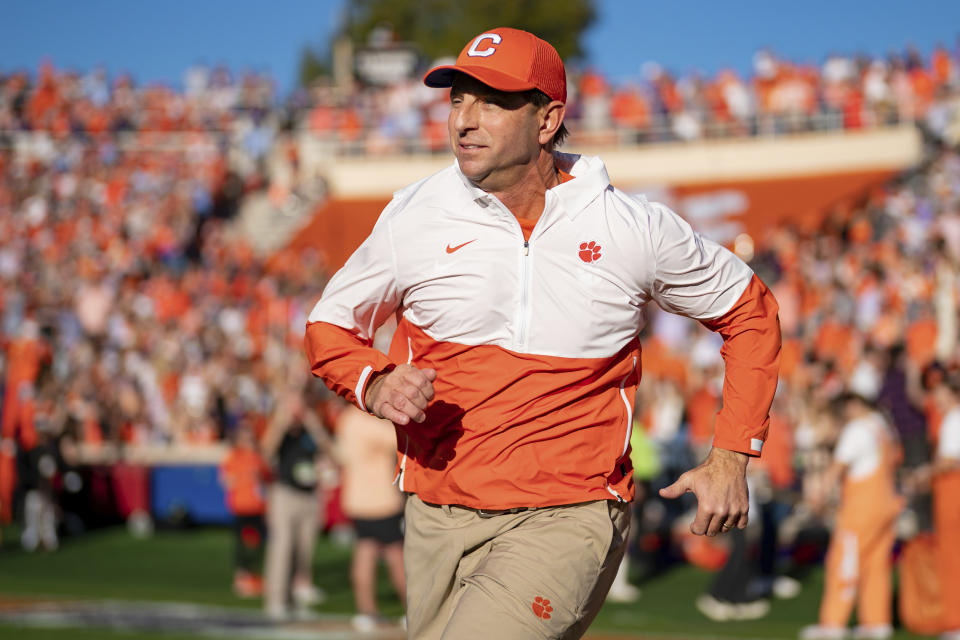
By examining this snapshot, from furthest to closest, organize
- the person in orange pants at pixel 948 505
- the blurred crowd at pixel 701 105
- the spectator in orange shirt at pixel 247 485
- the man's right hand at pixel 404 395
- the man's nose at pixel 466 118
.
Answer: the blurred crowd at pixel 701 105, the spectator in orange shirt at pixel 247 485, the person in orange pants at pixel 948 505, the man's nose at pixel 466 118, the man's right hand at pixel 404 395

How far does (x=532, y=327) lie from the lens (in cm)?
371

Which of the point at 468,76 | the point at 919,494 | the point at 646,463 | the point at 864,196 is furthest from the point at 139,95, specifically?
the point at 468,76

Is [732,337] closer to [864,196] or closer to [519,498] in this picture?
[519,498]

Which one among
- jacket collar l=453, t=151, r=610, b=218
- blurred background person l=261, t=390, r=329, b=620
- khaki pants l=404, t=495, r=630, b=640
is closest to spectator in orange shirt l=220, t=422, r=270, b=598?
blurred background person l=261, t=390, r=329, b=620

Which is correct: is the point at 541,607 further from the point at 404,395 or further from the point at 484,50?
the point at 484,50

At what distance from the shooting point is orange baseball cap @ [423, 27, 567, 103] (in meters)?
3.65

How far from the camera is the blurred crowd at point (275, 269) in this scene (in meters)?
13.9

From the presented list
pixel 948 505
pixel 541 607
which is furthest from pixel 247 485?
pixel 541 607

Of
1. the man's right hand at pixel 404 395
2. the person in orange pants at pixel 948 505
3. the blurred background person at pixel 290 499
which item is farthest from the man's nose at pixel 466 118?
the blurred background person at pixel 290 499

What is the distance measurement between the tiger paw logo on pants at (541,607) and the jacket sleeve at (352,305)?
0.78m

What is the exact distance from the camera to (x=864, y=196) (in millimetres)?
24781

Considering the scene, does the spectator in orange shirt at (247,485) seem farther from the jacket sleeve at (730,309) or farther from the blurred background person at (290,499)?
the jacket sleeve at (730,309)

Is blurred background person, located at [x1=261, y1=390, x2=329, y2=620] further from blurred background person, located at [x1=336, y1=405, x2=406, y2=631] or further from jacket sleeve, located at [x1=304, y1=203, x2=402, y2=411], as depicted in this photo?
jacket sleeve, located at [x1=304, y1=203, x2=402, y2=411]

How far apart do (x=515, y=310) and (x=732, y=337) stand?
2.21ft
